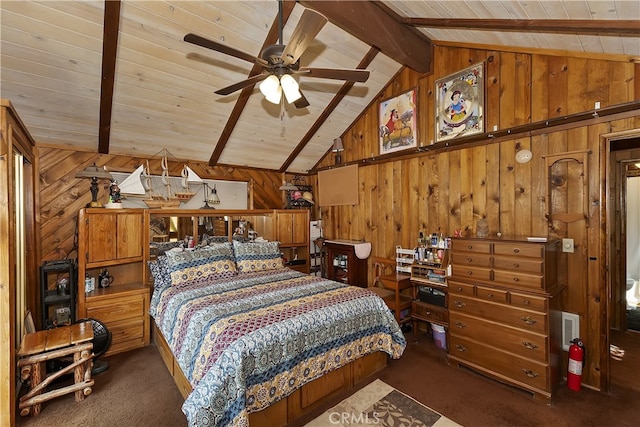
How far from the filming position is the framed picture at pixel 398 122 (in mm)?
3801

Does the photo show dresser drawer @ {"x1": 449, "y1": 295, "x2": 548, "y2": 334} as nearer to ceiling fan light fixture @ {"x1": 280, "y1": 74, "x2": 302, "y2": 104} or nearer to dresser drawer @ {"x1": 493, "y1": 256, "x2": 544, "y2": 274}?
dresser drawer @ {"x1": 493, "y1": 256, "x2": 544, "y2": 274}

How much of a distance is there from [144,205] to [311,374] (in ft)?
10.4

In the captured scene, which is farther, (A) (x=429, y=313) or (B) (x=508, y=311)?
(A) (x=429, y=313)

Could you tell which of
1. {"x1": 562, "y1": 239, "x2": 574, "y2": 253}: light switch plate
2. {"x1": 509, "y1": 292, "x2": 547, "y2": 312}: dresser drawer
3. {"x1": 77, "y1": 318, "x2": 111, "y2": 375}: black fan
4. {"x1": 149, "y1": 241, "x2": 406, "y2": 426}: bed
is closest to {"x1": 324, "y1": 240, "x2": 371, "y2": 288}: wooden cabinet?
{"x1": 149, "y1": 241, "x2": 406, "y2": 426}: bed

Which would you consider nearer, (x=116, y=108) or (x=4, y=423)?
(x=4, y=423)

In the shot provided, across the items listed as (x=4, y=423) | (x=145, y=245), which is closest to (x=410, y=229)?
(x=145, y=245)

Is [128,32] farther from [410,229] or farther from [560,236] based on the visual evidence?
[560,236]

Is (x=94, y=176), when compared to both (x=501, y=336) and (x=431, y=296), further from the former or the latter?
(x=501, y=336)

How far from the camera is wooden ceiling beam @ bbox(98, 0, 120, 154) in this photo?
2.27 m

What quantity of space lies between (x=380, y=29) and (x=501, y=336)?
Answer: 3.10 meters

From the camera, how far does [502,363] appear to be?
2494 millimetres

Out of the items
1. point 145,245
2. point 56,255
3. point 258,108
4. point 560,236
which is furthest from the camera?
point 258,108

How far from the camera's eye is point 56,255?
3.26 m

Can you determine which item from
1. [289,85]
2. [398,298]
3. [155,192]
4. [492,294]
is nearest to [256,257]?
[155,192]
